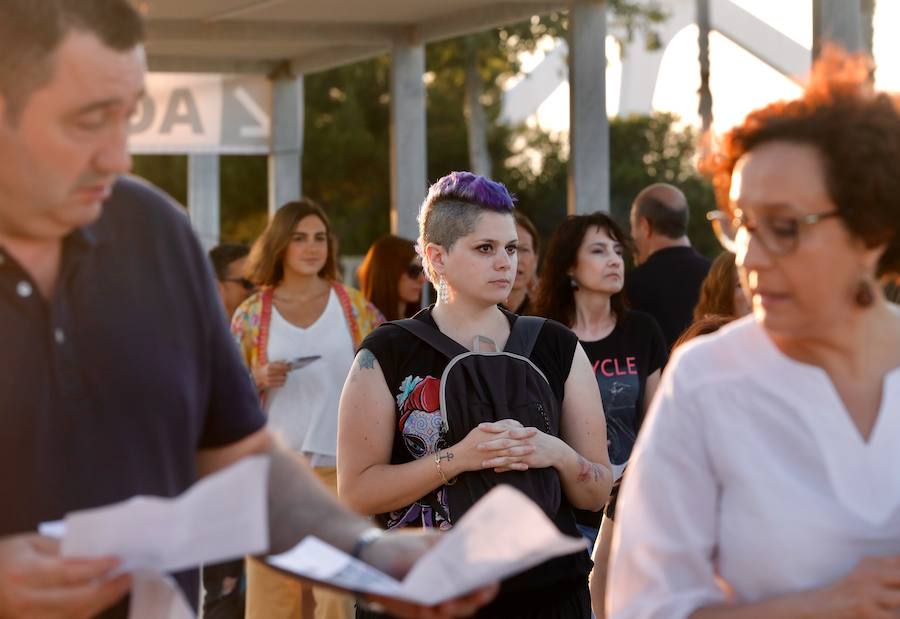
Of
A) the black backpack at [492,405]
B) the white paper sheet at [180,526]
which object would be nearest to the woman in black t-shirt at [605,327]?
the black backpack at [492,405]

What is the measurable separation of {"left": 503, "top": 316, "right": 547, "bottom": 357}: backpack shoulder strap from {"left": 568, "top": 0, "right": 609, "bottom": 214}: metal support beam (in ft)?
20.2

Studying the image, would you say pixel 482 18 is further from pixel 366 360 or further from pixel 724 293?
pixel 366 360

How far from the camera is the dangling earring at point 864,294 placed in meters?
2.90

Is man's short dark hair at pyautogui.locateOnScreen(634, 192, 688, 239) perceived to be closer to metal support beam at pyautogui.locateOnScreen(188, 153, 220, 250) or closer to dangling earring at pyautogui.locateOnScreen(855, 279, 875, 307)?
dangling earring at pyautogui.locateOnScreen(855, 279, 875, 307)

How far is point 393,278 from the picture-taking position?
31.1 feet

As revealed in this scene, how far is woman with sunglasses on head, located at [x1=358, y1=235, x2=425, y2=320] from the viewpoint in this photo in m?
9.45

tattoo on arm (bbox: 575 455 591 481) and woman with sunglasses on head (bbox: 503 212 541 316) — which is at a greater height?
woman with sunglasses on head (bbox: 503 212 541 316)

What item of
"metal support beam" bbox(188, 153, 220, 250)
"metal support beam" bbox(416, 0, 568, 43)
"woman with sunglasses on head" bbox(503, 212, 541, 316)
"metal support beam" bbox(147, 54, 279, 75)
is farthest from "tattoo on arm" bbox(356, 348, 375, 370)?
"metal support beam" bbox(188, 153, 220, 250)

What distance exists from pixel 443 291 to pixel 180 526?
305cm

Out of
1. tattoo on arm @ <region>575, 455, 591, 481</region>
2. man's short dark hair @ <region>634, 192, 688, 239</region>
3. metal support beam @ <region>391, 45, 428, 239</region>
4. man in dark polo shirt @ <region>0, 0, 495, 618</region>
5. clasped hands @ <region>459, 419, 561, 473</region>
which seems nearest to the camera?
man in dark polo shirt @ <region>0, 0, 495, 618</region>

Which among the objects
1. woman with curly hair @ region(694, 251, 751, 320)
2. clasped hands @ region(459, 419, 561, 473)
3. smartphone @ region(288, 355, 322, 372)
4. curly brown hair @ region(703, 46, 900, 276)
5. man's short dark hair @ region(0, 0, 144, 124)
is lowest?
clasped hands @ region(459, 419, 561, 473)

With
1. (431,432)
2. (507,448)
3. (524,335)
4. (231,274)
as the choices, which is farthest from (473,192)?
(231,274)

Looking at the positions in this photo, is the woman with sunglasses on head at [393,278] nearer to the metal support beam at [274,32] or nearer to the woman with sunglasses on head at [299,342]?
the woman with sunglasses on head at [299,342]

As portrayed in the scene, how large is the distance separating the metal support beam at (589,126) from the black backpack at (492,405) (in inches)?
252
